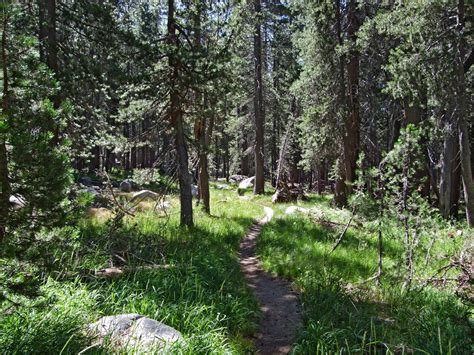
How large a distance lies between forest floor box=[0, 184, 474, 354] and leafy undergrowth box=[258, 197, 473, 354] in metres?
0.02

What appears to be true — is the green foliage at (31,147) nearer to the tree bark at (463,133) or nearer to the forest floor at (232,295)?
the forest floor at (232,295)

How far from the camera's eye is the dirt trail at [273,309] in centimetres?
509

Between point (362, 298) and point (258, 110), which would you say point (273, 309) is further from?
point (258, 110)

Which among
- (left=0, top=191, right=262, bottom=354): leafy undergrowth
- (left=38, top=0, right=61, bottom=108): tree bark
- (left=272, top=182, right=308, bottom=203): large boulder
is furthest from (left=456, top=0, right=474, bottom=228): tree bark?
(left=38, top=0, right=61, bottom=108): tree bark

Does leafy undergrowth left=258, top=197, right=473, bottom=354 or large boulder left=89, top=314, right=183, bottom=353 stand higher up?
large boulder left=89, top=314, right=183, bottom=353

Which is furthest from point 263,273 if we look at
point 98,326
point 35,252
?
point 35,252

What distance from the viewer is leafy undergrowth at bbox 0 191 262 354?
139 inches

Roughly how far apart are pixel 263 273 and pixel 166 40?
672 cm

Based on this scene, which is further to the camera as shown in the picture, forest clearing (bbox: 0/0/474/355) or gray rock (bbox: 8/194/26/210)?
forest clearing (bbox: 0/0/474/355)

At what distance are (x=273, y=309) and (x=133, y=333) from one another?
3052 millimetres

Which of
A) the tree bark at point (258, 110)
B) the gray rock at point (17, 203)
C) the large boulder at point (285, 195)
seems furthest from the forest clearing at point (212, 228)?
the tree bark at point (258, 110)

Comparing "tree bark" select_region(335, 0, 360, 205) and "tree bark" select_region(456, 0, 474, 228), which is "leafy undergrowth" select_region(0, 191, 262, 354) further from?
"tree bark" select_region(335, 0, 360, 205)

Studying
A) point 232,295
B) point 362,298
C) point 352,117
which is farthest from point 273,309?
point 352,117

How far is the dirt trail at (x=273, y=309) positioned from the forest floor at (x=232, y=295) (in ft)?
0.06
